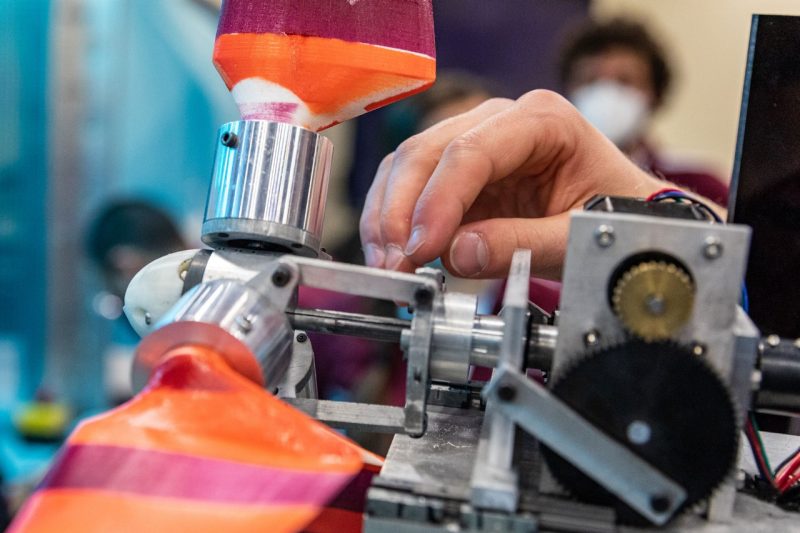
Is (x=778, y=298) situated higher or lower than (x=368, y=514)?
higher

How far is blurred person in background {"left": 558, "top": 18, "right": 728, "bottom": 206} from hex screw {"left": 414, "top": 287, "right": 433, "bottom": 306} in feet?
7.12

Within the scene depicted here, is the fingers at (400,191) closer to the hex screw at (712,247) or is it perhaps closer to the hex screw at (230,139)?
the hex screw at (230,139)

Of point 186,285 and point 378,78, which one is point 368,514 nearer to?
point 186,285

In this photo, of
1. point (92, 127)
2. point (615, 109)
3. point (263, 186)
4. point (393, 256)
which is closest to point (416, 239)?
point (393, 256)

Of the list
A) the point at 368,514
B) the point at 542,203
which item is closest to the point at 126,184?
the point at 542,203

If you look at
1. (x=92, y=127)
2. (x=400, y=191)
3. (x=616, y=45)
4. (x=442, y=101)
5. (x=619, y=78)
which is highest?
(x=616, y=45)

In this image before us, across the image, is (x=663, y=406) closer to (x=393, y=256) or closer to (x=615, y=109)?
(x=393, y=256)

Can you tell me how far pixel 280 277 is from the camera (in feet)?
1.79

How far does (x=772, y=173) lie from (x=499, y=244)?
28 centimetres

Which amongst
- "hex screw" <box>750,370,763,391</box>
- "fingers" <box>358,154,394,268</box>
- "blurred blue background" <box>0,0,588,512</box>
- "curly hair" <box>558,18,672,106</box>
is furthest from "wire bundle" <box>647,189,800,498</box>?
"blurred blue background" <box>0,0,588,512</box>

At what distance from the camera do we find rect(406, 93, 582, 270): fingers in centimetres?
76

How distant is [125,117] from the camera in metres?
3.11

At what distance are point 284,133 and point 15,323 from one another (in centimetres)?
283

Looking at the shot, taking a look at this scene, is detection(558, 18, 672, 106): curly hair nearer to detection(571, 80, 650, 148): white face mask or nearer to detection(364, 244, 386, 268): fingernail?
detection(571, 80, 650, 148): white face mask
